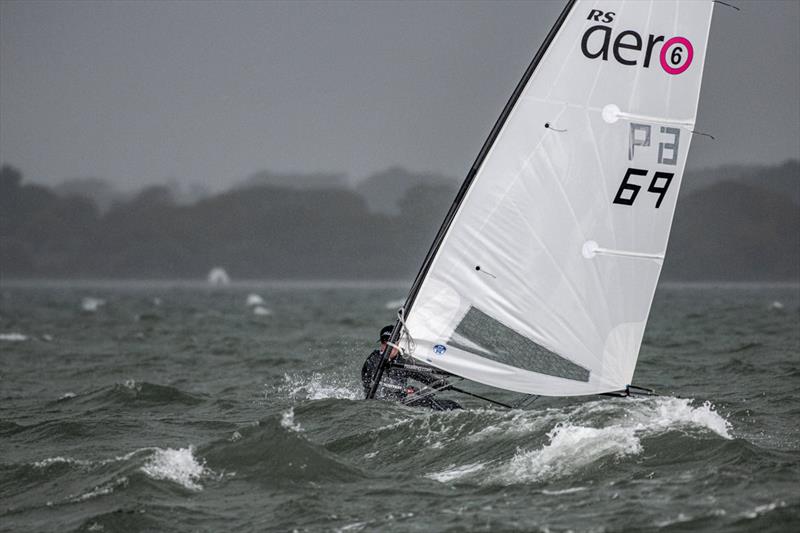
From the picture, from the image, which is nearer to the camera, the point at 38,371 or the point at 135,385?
the point at 135,385

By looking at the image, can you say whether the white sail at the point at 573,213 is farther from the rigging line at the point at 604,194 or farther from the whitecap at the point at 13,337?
the whitecap at the point at 13,337

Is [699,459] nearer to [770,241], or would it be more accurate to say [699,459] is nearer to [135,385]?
[135,385]

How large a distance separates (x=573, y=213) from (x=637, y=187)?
727 mm

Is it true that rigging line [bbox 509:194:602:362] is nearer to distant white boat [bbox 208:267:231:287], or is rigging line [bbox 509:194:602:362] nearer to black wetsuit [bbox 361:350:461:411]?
black wetsuit [bbox 361:350:461:411]

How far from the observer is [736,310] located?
137 ft

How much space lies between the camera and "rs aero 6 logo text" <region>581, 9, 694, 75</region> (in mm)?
10898

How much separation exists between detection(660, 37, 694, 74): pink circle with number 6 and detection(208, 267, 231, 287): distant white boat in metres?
130

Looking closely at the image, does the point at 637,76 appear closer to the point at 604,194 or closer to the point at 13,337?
the point at 604,194

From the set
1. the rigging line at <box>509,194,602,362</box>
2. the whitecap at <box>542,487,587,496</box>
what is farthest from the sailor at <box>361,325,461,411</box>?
the whitecap at <box>542,487,587,496</box>

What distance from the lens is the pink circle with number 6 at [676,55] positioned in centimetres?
1089

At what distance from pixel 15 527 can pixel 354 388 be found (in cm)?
723

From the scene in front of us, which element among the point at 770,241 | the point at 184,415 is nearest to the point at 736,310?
the point at 184,415

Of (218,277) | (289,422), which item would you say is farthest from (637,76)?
(218,277)

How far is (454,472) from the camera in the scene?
10445 millimetres
